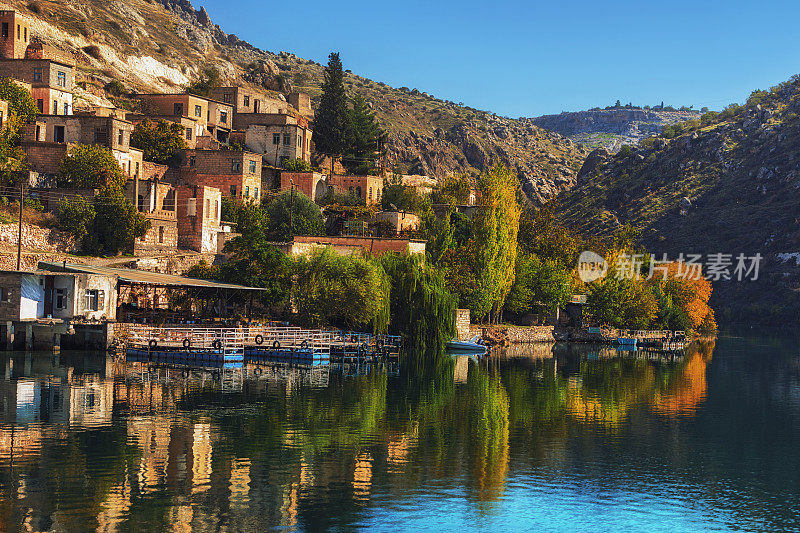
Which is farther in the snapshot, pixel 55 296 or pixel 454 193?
pixel 454 193

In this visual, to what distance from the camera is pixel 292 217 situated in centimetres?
8906

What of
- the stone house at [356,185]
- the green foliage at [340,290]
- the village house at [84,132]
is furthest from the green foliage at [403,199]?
the green foliage at [340,290]

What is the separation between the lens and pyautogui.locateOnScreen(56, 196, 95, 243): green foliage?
7231 centimetres

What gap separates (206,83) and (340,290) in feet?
249

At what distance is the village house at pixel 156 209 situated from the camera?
255 ft

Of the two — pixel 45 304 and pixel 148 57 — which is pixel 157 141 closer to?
pixel 45 304

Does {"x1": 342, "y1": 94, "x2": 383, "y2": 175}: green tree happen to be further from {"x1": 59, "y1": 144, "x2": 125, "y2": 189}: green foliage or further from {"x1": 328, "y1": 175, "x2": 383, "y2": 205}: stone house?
{"x1": 59, "y1": 144, "x2": 125, "y2": 189}: green foliage

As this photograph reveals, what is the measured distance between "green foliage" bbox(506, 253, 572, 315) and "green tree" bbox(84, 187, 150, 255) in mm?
40059

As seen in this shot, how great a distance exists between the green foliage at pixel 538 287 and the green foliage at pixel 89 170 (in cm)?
4192

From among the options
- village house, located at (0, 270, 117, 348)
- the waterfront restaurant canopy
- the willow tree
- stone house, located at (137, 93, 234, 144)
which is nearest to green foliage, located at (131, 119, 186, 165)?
stone house, located at (137, 93, 234, 144)

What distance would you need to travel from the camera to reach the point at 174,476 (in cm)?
2739

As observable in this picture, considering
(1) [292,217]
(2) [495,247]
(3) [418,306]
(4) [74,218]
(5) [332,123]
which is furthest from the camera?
(5) [332,123]

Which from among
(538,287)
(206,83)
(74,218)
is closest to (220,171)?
(74,218)

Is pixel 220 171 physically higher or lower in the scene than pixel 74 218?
higher
